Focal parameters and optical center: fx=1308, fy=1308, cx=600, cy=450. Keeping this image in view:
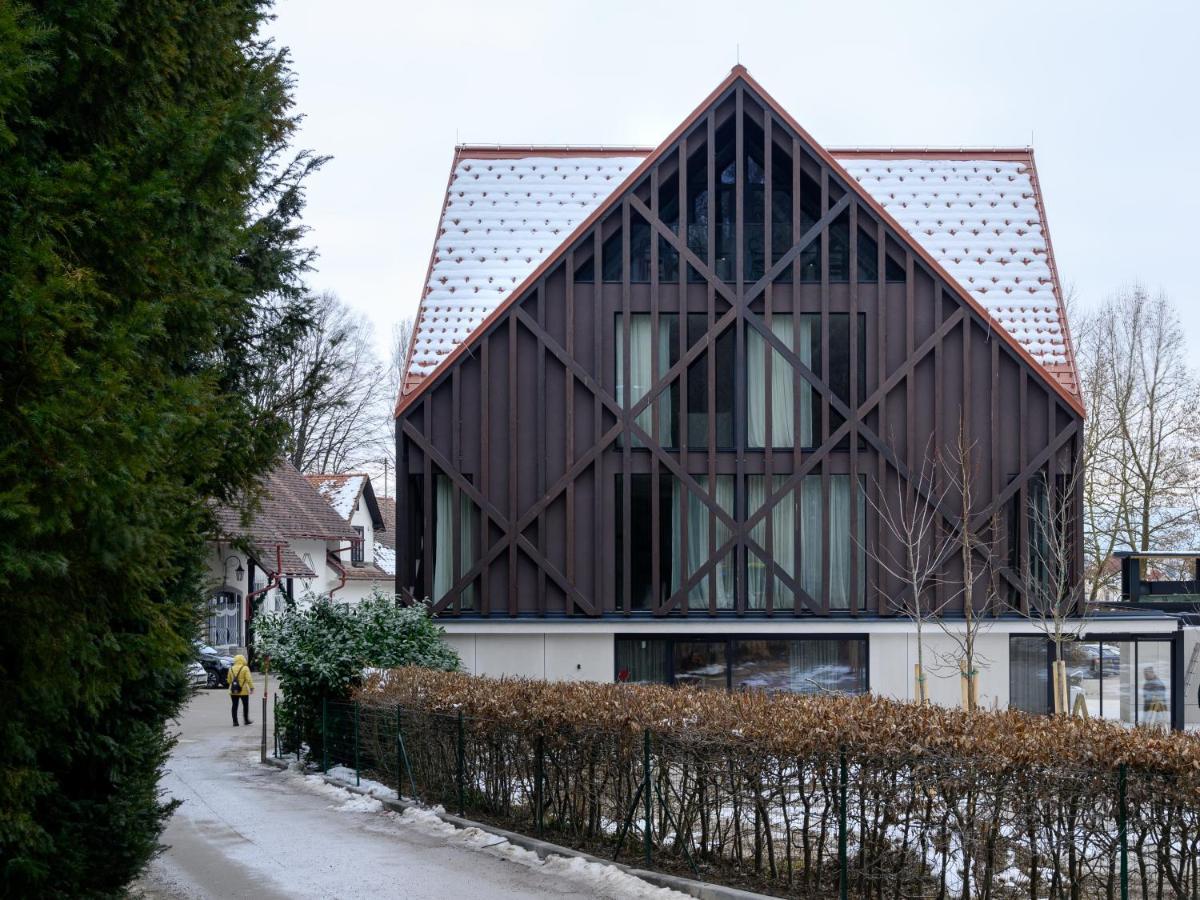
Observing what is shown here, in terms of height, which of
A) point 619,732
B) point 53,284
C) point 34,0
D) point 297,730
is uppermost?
point 34,0

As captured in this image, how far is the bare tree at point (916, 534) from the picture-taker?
78.5 ft

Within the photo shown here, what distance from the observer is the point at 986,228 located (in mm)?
27312

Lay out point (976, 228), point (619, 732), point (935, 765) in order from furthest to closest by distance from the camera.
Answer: point (976, 228)
point (619, 732)
point (935, 765)

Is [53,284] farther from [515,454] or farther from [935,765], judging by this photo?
[515,454]

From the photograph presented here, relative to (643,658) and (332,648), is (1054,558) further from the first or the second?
(332,648)

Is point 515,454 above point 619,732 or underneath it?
above

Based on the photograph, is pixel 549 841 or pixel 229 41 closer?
pixel 229 41

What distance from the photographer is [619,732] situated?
1240cm

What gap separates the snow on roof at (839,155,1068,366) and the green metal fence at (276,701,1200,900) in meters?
15.6

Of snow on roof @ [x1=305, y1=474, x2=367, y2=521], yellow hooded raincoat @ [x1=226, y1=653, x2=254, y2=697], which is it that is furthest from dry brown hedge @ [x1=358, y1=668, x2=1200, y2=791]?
snow on roof @ [x1=305, y1=474, x2=367, y2=521]

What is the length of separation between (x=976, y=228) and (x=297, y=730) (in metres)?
16.9

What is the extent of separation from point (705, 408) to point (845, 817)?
49.3 ft

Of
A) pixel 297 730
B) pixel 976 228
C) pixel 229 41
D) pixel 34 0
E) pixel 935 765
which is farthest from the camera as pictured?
pixel 976 228

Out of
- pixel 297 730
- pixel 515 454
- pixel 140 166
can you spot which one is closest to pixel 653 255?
pixel 515 454
